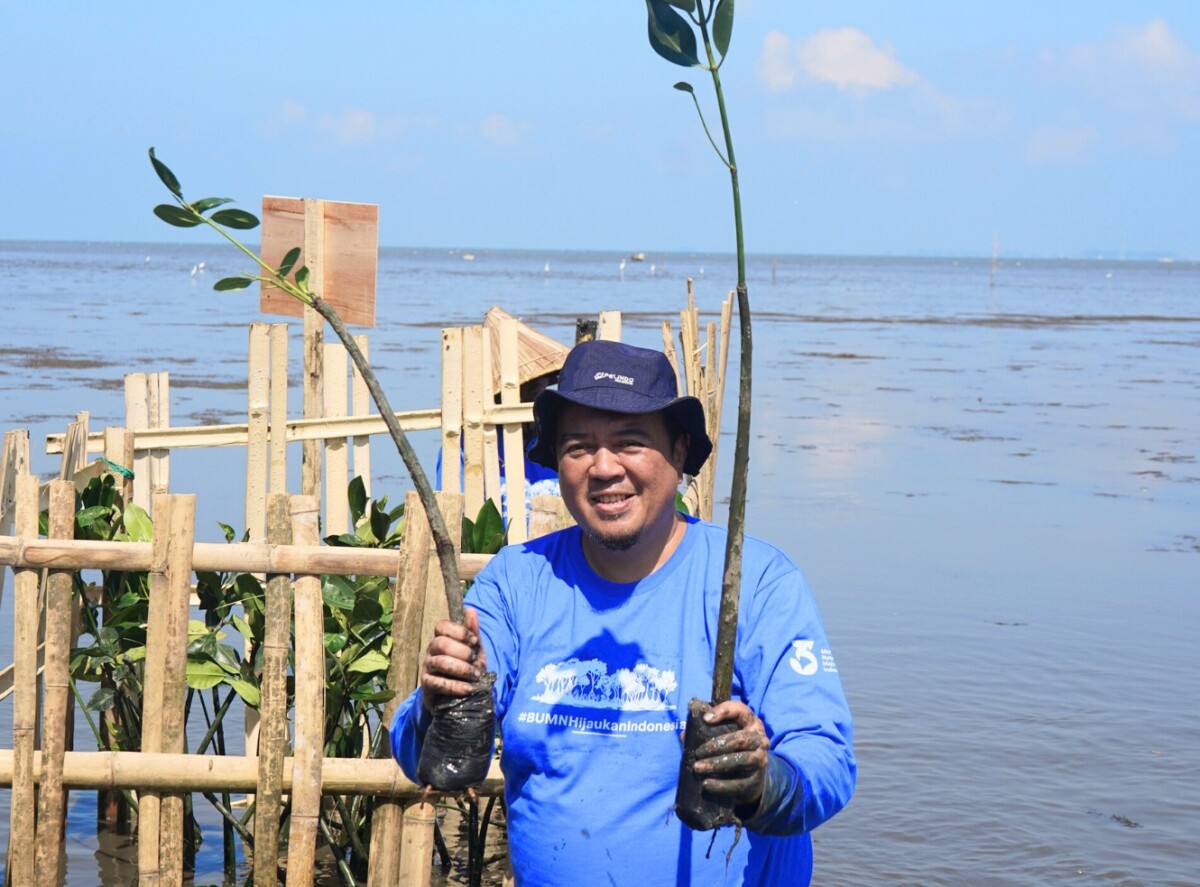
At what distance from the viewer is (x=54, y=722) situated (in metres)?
4.02

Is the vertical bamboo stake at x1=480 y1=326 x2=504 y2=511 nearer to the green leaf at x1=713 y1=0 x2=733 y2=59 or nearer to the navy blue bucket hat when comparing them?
the navy blue bucket hat

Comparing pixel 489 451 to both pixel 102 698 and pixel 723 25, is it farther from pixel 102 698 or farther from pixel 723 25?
pixel 723 25

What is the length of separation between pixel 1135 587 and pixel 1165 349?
88.8 ft

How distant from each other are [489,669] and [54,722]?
2.09 m

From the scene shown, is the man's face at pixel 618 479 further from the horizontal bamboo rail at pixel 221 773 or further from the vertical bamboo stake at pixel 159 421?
the vertical bamboo stake at pixel 159 421

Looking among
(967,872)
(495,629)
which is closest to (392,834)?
(495,629)

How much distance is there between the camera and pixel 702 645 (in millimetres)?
2420

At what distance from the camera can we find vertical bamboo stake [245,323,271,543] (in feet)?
16.8

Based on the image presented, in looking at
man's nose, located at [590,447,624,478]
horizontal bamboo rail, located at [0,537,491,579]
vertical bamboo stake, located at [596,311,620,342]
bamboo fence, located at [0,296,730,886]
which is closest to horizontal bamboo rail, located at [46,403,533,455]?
vertical bamboo stake, located at [596,311,620,342]

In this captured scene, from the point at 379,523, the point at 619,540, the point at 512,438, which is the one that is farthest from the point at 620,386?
the point at 512,438

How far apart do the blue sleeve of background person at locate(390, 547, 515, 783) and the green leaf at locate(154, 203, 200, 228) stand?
0.83 m

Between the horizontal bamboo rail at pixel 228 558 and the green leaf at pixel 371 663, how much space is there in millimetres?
406

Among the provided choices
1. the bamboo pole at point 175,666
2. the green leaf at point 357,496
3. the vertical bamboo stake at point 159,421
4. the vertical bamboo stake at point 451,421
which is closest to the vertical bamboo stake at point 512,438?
the vertical bamboo stake at point 451,421

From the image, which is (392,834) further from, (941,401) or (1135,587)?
(941,401)
